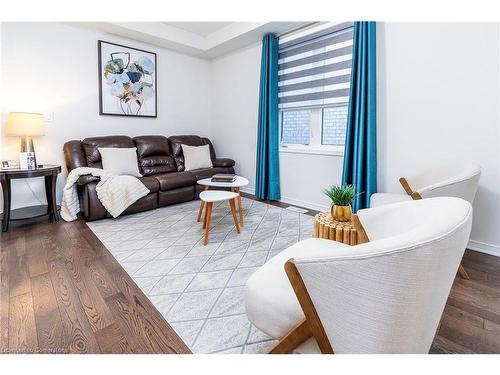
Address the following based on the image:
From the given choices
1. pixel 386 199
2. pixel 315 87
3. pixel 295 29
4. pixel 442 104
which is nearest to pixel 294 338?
pixel 386 199

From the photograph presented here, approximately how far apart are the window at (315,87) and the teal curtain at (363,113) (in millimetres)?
258

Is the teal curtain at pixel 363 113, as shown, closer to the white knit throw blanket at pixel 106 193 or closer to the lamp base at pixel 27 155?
the white knit throw blanket at pixel 106 193

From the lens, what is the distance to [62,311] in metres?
1.50

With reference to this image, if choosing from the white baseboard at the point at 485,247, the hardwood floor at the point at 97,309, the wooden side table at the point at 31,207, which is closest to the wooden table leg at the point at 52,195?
the wooden side table at the point at 31,207

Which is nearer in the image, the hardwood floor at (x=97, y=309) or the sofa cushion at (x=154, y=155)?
the hardwood floor at (x=97, y=309)

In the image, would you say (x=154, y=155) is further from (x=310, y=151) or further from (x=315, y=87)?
(x=315, y=87)

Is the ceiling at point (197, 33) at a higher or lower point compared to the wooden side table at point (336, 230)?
higher

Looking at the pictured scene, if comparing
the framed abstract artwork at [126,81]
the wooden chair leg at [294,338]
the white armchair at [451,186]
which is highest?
the framed abstract artwork at [126,81]

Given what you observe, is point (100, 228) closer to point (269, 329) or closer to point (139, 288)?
point (139, 288)

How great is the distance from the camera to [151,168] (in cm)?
384

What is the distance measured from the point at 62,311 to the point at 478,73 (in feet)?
11.0

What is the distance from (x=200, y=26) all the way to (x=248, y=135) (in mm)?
1691

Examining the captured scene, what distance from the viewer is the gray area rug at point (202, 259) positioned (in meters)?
1.36

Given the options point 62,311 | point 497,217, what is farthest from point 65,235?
point 497,217
